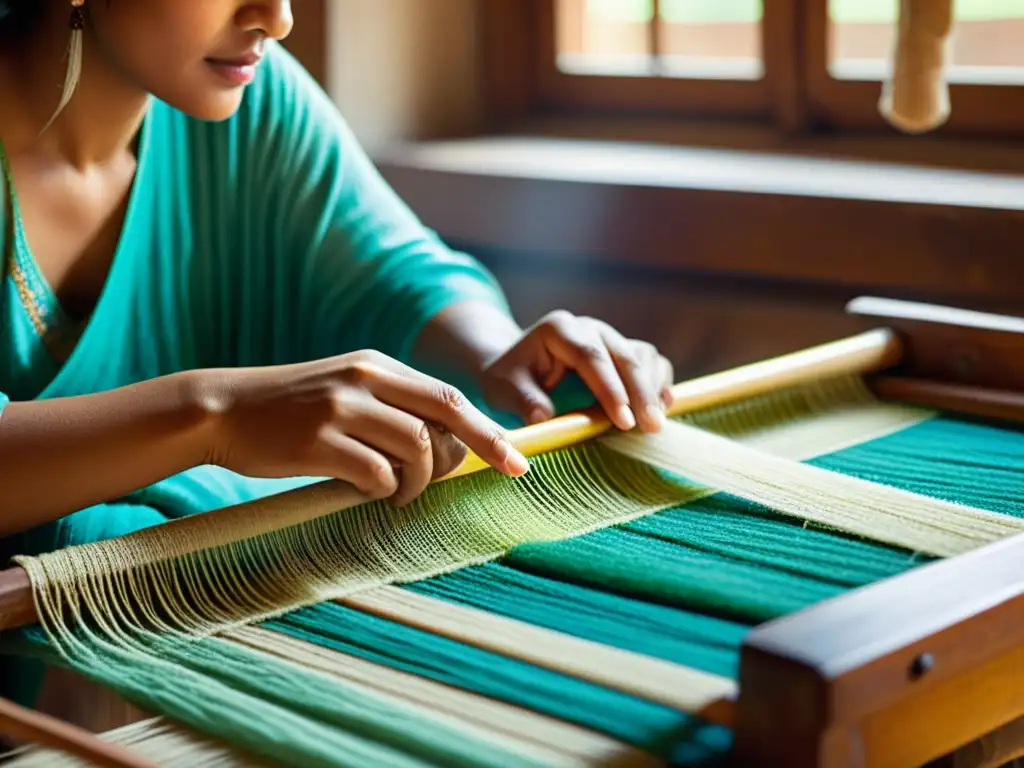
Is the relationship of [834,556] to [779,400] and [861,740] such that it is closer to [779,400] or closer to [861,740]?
[861,740]

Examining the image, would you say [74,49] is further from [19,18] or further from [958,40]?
[958,40]

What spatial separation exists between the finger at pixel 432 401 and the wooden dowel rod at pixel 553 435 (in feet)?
0.11

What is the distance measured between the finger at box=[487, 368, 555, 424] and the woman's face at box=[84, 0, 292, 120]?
327mm

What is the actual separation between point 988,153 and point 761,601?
4.55 feet

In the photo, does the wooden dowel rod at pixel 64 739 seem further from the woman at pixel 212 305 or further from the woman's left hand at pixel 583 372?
the woman's left hand at pixel 583 372

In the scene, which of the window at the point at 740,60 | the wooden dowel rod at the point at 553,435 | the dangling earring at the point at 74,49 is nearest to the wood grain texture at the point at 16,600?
the wooden dowel rod at the point at 553,435

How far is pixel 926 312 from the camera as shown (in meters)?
1.44

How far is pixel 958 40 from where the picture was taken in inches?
85.0

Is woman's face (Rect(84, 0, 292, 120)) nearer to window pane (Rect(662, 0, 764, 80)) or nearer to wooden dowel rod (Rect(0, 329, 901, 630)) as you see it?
wooden dowel rod (Rect(0, 329, 901, 630))

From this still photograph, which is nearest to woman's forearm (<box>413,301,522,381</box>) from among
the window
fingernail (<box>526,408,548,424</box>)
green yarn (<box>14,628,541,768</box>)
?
fingernail (<box>526,408,548,424</box>)

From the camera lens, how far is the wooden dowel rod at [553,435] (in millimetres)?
875

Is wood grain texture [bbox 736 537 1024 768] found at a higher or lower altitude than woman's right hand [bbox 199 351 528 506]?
lower

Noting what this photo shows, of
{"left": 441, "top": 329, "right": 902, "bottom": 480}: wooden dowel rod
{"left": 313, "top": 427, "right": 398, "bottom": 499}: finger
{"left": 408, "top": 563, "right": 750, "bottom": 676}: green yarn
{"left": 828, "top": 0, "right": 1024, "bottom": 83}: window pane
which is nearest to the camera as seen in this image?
{"left": 408, "top": 563, "right": 750, "bottom": 676}: green yarn

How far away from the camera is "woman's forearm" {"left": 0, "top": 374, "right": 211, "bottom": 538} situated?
975 millimetres
